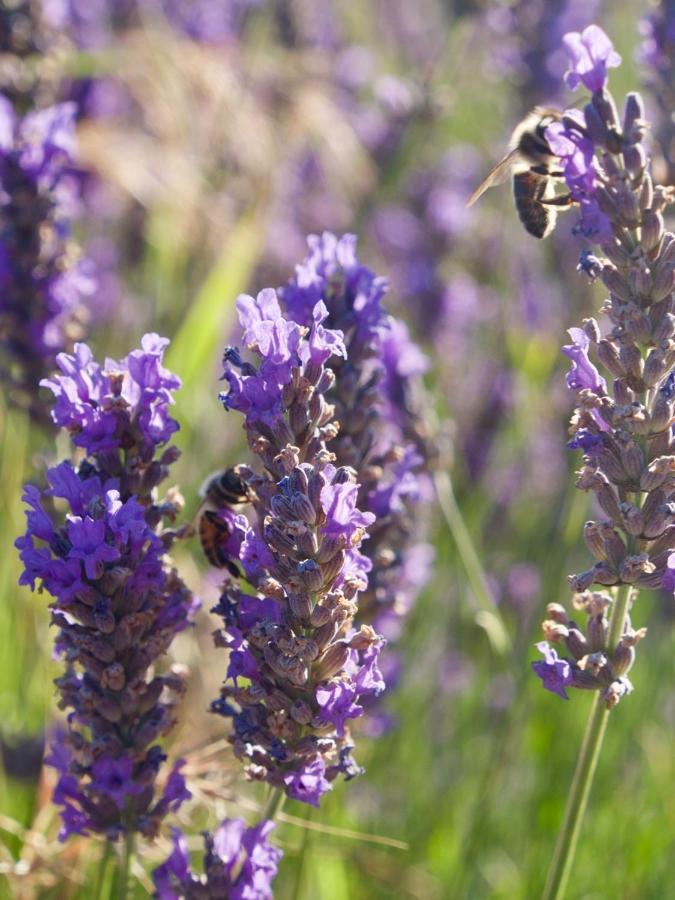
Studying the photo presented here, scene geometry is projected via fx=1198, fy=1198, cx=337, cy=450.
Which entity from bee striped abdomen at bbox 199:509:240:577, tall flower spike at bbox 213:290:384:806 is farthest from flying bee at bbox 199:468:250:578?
tall flower spike at bbox 213:290:384:806

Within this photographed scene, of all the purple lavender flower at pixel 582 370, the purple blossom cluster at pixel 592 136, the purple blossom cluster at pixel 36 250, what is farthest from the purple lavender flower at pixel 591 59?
the purple blossom cluster at pixel 36 250

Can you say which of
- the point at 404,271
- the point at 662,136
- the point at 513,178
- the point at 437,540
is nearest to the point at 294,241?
the point at 404,271

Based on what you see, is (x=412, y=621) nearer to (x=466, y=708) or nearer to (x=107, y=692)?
(x=466, y=708)

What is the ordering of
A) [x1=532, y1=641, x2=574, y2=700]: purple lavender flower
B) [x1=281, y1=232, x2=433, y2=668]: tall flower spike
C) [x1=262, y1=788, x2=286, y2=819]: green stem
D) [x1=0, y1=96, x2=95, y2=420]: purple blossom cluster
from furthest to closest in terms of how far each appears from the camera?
[x1=0, y1=96, x2=95, y2=420]: purple blossom cluster, [x1=281, y1=232, x2=433, y2=668]: tall flower spike, [x1=262, y1=788, x2=286, y2=819]: green stem, [x1=532, y1=641, x2=574, y2=700]: purple lavender flower

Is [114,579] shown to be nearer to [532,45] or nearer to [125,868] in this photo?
[125,868]

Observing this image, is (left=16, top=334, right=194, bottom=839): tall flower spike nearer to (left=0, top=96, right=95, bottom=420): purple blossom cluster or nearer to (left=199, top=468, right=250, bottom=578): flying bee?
(left=199, top=468, right=250, bottom=578): flying bee

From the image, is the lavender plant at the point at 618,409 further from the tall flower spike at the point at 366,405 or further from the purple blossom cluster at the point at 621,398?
the tall flower spike at the point at 366,405
